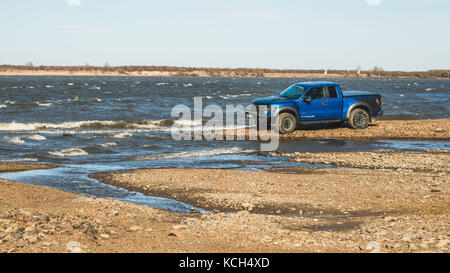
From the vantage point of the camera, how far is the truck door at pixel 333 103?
19797 millimetres

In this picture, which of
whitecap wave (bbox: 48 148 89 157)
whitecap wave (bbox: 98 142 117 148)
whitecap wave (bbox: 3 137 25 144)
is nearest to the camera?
whitecap wave (bbox: 48 148 89 157)

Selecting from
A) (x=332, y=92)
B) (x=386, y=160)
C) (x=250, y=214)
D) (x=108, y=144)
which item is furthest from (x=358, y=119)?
(x=250, y=214)

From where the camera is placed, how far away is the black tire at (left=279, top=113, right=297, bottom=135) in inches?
769

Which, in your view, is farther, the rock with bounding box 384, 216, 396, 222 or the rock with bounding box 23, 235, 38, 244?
the rock with bounding box 384, 216, 396, 222

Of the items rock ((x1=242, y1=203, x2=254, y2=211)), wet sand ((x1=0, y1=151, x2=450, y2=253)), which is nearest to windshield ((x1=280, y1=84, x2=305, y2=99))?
wet sand ((x1=0, y1=151, x2=450, y2=253))

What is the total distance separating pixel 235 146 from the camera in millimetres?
18062

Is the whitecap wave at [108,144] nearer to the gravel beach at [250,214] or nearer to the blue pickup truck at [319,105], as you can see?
the gravel beach at [250,214]

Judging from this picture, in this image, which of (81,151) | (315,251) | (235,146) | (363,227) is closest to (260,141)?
(235,146)

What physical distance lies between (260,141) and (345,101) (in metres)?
A: 3.89

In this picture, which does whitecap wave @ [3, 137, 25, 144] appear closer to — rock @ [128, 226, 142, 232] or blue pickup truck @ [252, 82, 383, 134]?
blue pickup truck @ [252, 82, 383, 134]

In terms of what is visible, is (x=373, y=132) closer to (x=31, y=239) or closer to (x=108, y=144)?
(x=108, y=144)

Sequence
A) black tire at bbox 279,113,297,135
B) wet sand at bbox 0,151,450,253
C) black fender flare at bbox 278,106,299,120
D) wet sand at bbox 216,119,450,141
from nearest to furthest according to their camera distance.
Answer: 1. wet sand at bbox 0,151,450,253
2. black fender flare at bbox 278,106,299,120
3. black tire at bbox 279,113,297,135
4. wet sand at bbox 216,119,450,141

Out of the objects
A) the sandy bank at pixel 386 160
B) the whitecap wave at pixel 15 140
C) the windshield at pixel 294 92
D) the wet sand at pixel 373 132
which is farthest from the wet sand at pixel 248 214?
the whitecap wave at pixel 15 140
